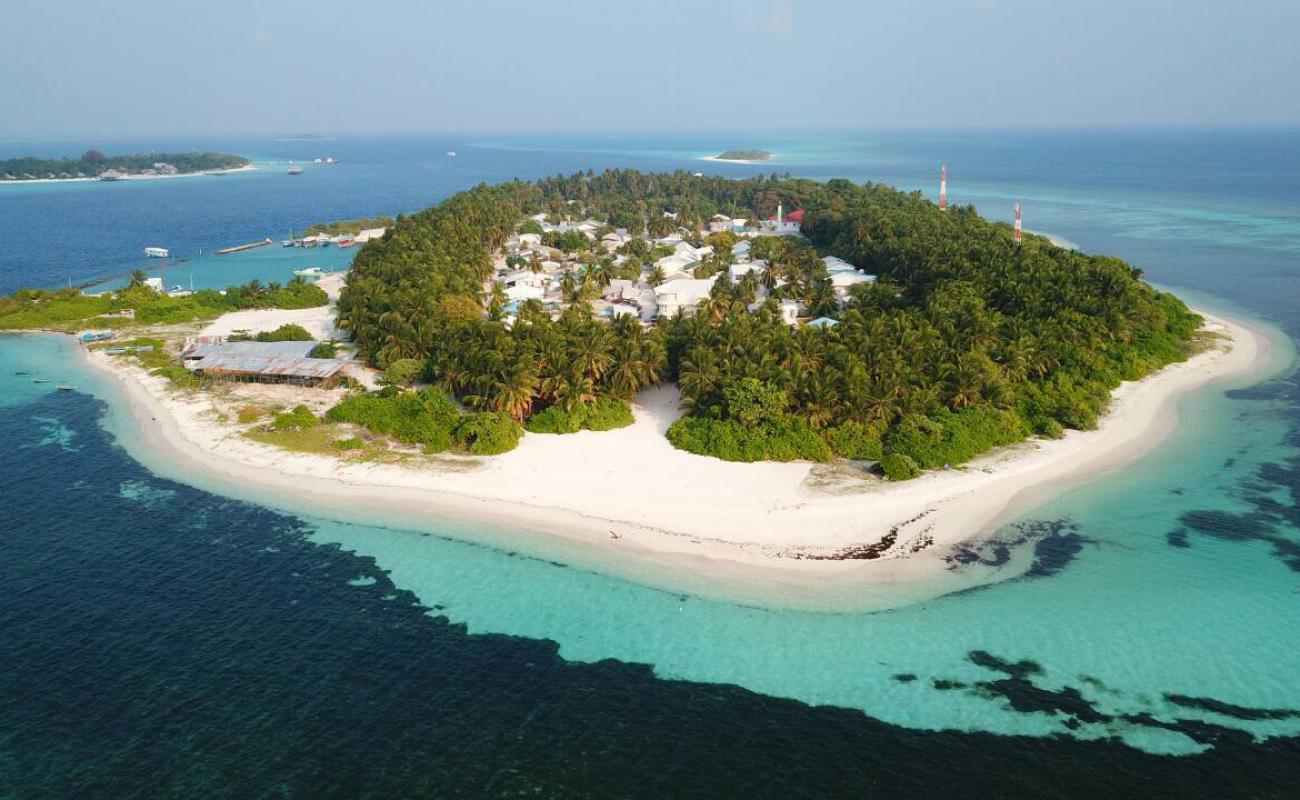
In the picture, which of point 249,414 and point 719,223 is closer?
point 249,414

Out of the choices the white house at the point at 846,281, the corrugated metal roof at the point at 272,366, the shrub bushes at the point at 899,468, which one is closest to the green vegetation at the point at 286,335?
the corrugated metal roof at the point at 272,366

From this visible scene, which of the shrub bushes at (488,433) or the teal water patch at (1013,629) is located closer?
the teal water patch at (1013,629)

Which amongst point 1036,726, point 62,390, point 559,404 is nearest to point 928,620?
point 1036,726

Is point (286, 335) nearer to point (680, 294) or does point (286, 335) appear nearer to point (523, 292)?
point (523, 292)

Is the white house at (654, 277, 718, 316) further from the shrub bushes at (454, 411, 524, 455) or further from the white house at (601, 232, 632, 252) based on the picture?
the white house at (601, 232, 632, 252)

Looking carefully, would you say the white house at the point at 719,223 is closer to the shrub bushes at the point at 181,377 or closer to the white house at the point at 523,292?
the white house at the point at 523,292

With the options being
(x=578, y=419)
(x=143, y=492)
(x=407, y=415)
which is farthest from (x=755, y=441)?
(x=143, y=492)

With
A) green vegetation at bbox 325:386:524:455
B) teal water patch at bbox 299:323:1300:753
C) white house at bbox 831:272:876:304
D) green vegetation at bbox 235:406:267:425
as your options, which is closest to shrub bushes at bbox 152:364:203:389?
green vegetation at bbox 235:406:267:425
